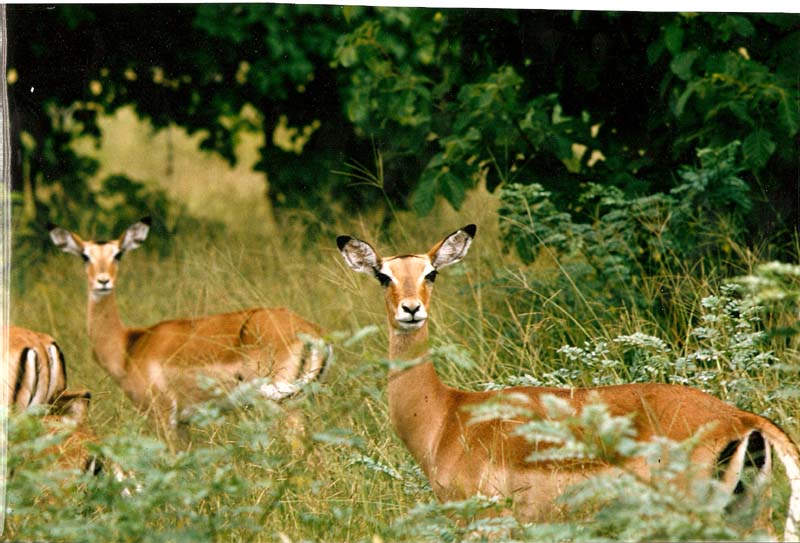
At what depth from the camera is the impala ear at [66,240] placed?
22.1ft

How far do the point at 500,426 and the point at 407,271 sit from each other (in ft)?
2.30

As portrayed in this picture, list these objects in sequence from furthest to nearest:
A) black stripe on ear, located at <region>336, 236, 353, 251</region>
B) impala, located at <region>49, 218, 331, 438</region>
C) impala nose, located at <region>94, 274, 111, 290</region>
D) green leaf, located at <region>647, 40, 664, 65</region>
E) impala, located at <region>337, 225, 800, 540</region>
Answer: impala nose, located at <region>94, 274, 111, 290</region>, impala, located at <region>49, 218, 331, 438</region>, green leaf, located at <region>647, 40, 664, 65</region>, black stripe on ear, located at <region>336, 236, 353, 251</region>, impala, located at <region>337, 225, 800, 540</region>

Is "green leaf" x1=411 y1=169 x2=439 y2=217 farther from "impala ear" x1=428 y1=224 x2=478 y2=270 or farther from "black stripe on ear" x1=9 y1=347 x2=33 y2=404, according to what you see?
"black stripe on ear" x1=9 y1=347 x2=33 y2=404

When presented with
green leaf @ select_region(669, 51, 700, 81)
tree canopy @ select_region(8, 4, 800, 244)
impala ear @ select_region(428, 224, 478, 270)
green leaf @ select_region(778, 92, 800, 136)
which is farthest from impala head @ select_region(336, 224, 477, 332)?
green leaf @ select_region(778, 92, 800, 136)

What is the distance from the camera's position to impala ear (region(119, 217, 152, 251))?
22.7 ft

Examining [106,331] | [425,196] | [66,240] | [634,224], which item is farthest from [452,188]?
[66,240]

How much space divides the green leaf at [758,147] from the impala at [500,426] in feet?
5.92

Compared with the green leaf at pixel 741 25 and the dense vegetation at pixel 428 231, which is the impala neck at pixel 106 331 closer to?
the dense vegetation at pixel 428 231

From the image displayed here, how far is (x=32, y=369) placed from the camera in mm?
5512

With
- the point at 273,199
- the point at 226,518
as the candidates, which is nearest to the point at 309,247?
the point at 273,199

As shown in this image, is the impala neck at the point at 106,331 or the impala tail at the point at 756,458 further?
the impala neck at the point at 106,331

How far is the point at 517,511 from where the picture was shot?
3982 mm

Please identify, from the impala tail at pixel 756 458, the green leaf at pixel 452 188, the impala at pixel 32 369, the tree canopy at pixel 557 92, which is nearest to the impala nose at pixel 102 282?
the impala at pixel 32 369

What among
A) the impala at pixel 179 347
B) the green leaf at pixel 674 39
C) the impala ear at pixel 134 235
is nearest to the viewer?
the green leaf at pixel 674 39
